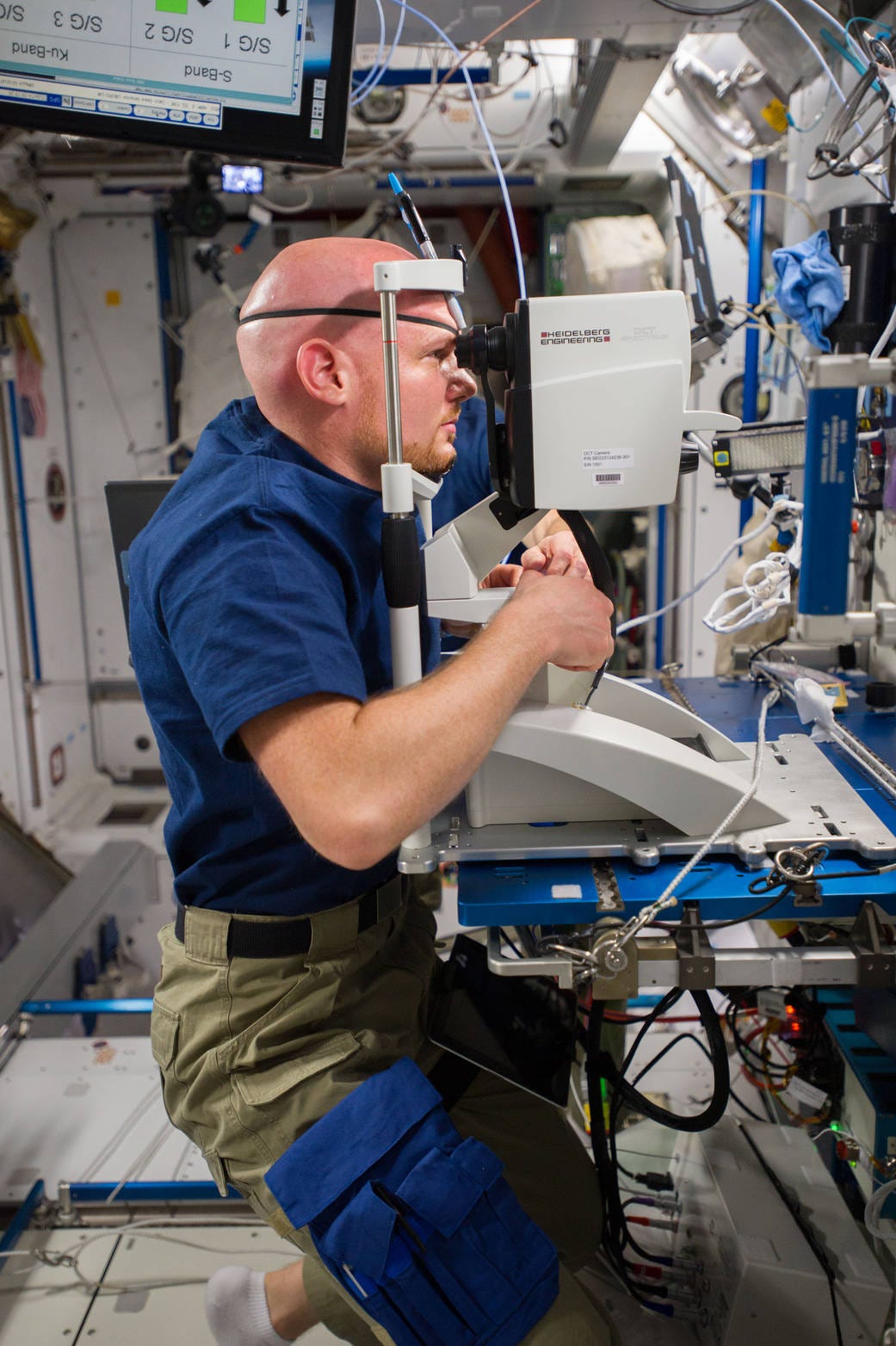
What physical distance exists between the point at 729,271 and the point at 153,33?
2768 millimetres

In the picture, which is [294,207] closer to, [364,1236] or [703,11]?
[703,11]

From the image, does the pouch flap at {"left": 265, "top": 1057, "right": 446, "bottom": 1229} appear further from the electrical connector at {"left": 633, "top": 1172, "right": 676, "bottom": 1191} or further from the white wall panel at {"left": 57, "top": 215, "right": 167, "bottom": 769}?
the white wall panel at {"left": 57, "top": 215, "right": 167, "bottom": 769}

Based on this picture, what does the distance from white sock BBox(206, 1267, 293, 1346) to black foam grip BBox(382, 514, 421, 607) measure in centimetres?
158

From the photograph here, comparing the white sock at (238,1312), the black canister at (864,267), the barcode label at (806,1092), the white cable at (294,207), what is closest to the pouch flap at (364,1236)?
the white sock at (238,1312)

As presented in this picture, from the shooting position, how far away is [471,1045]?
69.9 inches

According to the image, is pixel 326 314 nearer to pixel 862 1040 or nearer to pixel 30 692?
pixel 862 1040

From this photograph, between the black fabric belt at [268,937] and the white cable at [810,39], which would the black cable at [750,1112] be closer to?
the black fabric belt at [268,937]

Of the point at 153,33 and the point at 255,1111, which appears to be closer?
the point at 255,1111

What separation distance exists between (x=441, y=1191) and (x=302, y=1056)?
292 millimetres

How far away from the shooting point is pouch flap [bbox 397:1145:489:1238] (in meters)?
1.42

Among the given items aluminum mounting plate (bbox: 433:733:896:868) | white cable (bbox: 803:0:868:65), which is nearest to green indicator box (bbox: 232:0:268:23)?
white cable (bbox: 803:0:868:65)

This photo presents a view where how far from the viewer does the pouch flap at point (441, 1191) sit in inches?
55.7

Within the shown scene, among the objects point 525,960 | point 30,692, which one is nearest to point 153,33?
point 525,960

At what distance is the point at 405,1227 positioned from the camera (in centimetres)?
142
